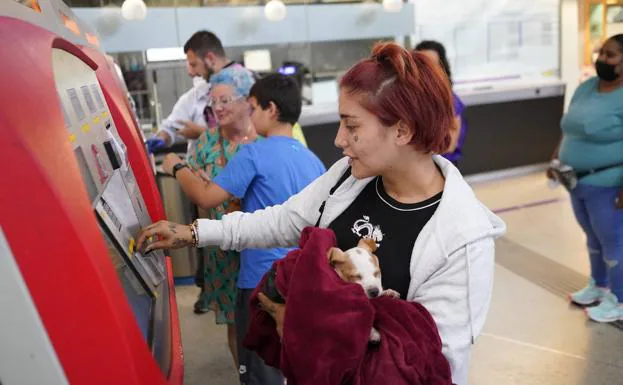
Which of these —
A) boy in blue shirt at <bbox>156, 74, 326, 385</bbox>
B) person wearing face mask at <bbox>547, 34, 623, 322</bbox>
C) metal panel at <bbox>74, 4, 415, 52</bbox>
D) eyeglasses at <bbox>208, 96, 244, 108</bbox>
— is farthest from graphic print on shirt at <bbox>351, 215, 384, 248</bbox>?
metal panel at <bbox>74, 4, 415, 52</bbox>

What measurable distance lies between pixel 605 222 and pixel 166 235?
272cm

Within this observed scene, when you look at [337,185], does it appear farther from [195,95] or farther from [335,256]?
[195,95]

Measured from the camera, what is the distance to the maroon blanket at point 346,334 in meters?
1.11

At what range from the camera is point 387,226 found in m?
1.38

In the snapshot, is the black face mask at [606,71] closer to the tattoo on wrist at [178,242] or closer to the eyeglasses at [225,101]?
the eyeglasses at [225,101]

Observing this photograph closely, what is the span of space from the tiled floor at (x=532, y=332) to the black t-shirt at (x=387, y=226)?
188 cm

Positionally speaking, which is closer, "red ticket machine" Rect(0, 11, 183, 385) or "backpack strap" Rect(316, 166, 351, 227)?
"red ticket machine" Rect(0, 11, 183, 385)

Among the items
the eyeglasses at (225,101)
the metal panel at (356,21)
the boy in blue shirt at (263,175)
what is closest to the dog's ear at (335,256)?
the boy in blue shirt at (263,175)

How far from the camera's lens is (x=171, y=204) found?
4.23m

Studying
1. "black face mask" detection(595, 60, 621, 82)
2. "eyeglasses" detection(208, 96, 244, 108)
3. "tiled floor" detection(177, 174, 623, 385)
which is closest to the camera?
"eyeglasses" detection(208, 96, 244, 108)

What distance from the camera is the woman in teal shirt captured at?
3291 millimetres

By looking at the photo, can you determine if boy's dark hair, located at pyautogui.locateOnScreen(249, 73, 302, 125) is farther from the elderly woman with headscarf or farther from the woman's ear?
the woman's ear

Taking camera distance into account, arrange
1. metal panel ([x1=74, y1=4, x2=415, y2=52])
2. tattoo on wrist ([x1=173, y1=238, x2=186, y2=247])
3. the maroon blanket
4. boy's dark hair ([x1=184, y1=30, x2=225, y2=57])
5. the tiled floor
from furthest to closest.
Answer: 1. metal panel ([x1=74, y1=4, x2=415, y2=52])
2. boy's dark hair ([x1=184, y1=30, x2=225, y2=57])
3. the tiled floor
4. tattoo on wrist ([x1=173, y1=238, x2=186, y2=247])
5. the maroon blanket

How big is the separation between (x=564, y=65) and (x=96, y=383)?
7.56 meters
